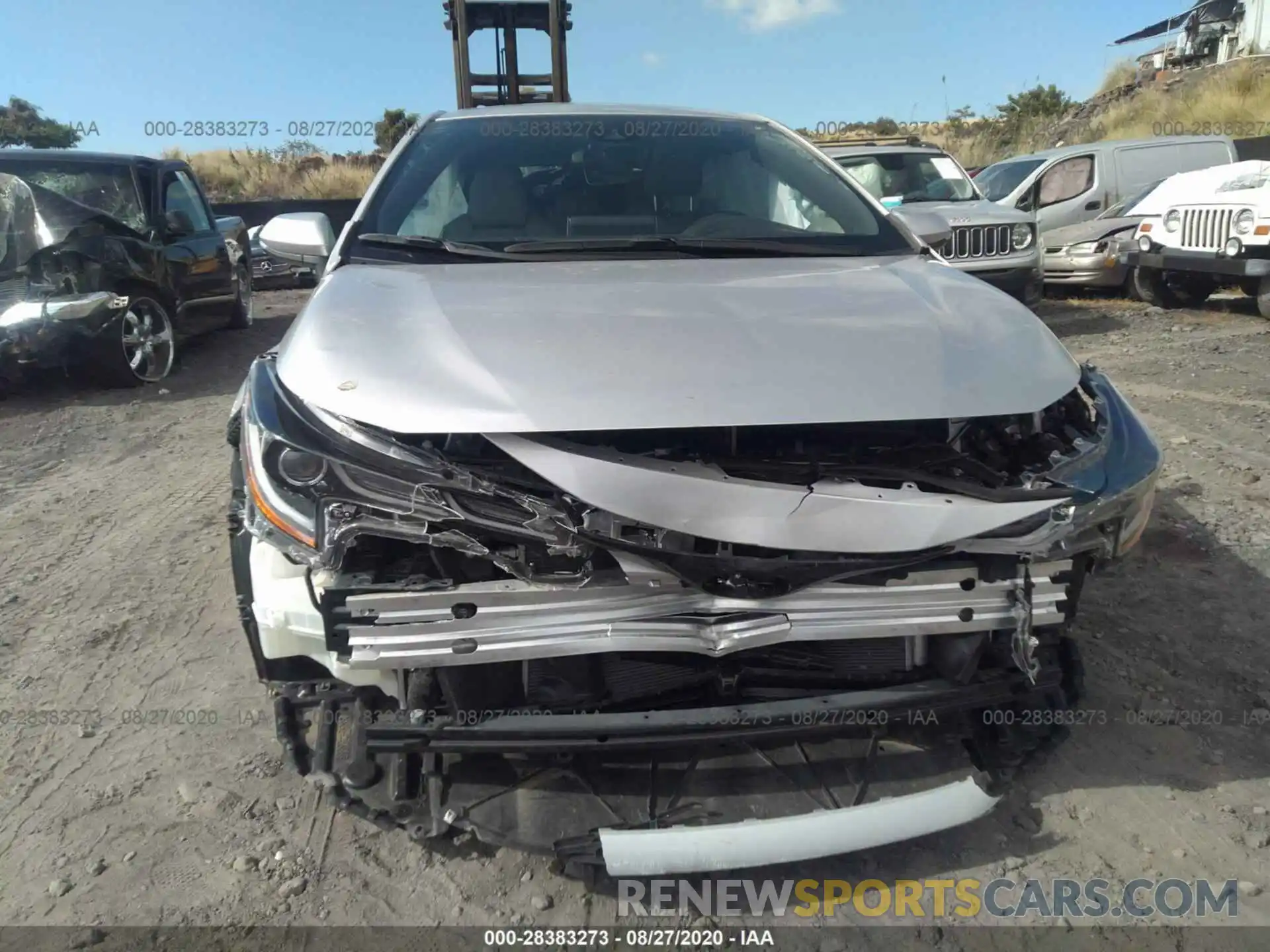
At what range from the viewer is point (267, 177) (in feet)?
91.1

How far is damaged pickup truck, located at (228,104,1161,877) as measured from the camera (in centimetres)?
175

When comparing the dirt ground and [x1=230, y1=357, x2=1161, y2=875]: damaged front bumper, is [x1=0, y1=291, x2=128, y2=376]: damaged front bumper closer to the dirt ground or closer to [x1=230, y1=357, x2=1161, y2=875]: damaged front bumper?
the dirt ground

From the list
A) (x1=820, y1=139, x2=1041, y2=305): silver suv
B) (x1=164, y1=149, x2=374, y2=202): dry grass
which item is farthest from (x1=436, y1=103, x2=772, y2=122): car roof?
(x1=164, y1=149, x2=374, y2=202): dry grass

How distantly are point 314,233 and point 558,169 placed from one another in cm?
85

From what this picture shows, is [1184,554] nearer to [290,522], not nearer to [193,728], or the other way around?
[290,522]

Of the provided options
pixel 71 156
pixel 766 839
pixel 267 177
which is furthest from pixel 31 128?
pixel 766 839

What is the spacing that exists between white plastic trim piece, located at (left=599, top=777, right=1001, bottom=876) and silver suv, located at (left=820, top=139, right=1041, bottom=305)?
18.7ft

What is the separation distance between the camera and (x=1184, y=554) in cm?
364

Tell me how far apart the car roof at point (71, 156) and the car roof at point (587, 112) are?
541cm

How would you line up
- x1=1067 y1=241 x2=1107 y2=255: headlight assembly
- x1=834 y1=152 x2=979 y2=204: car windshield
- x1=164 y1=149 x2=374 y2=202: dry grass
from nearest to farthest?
x1=834 y1=152 x2=979 y2=204: car windshield < x1=1067 y1=241 x2=1107 y2=255: headlight assembly < x1=164 y1=149 x2=374 y2=202: dry grass

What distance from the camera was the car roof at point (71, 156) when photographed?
7.00 meters

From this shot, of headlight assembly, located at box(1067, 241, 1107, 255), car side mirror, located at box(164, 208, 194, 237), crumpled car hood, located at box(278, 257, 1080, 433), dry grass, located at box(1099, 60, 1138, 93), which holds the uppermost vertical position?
dry grass, located at box(1099, 60, 1138, 93)

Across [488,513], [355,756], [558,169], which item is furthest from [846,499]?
[558,169]

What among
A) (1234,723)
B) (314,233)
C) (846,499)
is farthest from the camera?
(314,233)
